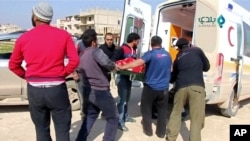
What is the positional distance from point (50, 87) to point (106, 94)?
124 cm

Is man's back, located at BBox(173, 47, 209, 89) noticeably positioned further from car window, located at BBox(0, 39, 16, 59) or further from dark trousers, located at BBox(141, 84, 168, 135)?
car window, located at BBox(0, 39, 16, 59)

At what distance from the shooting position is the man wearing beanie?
3484 millimetres

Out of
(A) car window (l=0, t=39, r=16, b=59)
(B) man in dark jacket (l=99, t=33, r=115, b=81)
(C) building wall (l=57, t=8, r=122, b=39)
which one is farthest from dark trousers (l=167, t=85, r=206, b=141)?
(C) building wall (l=57, t=8, r=122, b=39)

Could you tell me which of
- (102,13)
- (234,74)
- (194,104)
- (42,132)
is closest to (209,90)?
(234,74)

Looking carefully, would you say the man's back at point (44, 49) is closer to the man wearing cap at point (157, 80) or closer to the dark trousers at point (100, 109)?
the dark trousers at point (100, 109)

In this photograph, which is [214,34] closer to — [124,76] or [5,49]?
[124,76]

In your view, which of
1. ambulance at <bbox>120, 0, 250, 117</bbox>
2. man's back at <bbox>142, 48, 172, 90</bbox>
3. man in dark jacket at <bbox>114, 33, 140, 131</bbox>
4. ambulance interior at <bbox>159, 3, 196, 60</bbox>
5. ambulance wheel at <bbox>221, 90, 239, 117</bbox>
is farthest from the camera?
ambulance interior at <bbox>159, 3, 196, 60</bbox>

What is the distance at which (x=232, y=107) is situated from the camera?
718 centimetres

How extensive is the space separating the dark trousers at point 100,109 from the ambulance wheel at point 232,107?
10.2ft

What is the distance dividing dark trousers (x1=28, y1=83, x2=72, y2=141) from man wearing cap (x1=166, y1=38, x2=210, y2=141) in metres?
1.93

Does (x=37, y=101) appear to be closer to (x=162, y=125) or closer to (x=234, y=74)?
(x=162, y=125)

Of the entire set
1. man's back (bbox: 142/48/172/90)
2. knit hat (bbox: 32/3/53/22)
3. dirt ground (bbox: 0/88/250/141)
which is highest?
knit hat (bbox: 32/3/53/22)

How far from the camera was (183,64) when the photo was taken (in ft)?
16.5

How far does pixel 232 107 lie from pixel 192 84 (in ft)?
8.62
